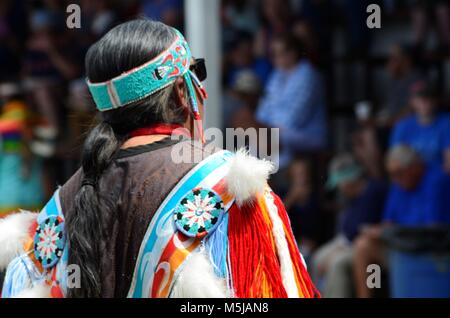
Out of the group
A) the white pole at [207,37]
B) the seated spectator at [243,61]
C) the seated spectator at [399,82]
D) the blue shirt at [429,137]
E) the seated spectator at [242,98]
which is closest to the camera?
the white pole at [207,37]

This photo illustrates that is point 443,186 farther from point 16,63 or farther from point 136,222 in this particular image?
point 16,63

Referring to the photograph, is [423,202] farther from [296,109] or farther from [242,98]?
[242,98]

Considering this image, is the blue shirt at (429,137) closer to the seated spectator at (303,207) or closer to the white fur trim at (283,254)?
the seated spectator at (303,207)

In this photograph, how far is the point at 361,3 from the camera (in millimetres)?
8273

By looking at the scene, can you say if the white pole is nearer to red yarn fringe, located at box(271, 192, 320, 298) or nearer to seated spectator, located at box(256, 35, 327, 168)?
seated spectator, located at box(256, 35, 327, 168)

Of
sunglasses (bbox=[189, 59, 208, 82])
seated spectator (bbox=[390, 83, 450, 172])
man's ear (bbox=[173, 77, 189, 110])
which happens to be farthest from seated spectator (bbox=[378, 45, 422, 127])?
man's ear (bbox=[173, 77, 189, 110])

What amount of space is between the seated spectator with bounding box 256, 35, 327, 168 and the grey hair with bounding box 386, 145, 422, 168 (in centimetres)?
98

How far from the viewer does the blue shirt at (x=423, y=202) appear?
22.6 feet

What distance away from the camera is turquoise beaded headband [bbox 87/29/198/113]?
2.76 meters

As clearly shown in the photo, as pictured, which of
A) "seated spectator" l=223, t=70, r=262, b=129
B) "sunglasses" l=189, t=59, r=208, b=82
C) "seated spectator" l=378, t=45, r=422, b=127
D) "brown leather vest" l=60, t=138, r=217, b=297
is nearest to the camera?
"brown leather vest" l=60, t=138, r=217, b=297

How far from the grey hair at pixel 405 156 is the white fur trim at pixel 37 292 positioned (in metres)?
4.62

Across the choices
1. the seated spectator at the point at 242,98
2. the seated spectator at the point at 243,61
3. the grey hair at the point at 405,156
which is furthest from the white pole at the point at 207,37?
the seated spectator at the point at 243,61

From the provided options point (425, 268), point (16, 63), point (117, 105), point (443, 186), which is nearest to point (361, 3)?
point (443, 186)

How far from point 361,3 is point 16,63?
13.7ft
